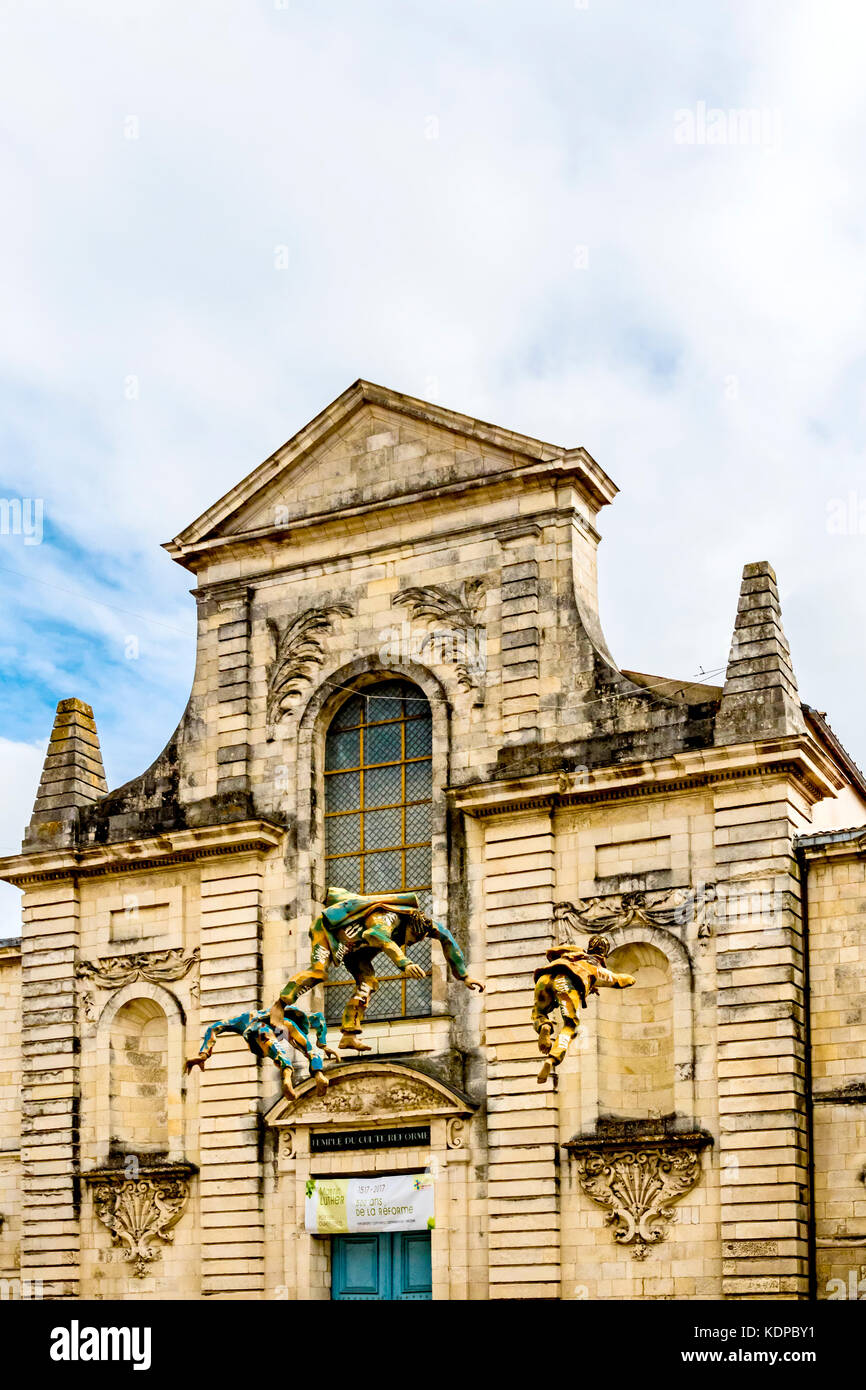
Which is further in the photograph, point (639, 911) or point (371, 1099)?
point (371, 1099)

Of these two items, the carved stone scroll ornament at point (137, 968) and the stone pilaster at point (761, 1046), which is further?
the carved stone scroll ornament at point (137, 968)

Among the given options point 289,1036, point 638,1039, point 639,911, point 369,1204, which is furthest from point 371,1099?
point 639,911

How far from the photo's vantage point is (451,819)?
25125mm

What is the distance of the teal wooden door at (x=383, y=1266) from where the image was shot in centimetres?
2411

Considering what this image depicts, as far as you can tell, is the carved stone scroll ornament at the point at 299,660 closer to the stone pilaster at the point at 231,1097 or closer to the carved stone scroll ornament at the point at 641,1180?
the stone pilaster at the point at 231,1097

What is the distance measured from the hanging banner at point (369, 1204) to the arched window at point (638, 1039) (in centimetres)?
265

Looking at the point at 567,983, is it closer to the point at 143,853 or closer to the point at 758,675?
the point at 758,675

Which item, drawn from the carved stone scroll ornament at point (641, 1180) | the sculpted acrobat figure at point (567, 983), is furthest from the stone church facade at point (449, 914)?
the sculpted acrobat figure at point (567, 983)

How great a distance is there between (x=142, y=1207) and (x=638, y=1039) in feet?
24.7

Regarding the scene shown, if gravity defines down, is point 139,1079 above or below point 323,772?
below

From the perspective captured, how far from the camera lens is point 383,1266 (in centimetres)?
2444

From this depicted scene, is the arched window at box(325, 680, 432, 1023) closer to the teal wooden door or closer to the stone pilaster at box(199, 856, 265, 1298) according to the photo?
the stone pilaster at box(199, 856, 265, 1298)

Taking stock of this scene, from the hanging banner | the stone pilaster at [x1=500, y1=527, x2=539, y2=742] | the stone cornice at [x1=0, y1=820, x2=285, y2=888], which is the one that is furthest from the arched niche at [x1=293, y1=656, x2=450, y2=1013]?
the hanging banner
